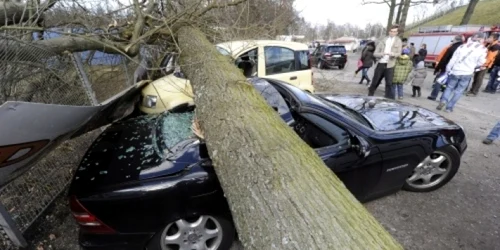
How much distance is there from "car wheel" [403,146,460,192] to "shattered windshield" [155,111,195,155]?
2.47 metres

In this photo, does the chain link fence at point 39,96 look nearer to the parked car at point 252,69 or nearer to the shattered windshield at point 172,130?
the parked car at point 252,69

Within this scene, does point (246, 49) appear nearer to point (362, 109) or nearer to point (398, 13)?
point (362, 109)

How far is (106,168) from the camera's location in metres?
2.05

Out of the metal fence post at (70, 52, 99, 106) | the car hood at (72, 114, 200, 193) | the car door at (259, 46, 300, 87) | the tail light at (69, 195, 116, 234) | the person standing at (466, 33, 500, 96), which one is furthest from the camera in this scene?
the person standing at (466, 33, 500, 96)

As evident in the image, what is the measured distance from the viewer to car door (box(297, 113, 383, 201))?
7.51 ft

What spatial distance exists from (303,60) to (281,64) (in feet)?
1.82

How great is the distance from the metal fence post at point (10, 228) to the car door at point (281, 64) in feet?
13.3

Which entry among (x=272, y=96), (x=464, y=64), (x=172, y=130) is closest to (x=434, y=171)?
(x=272, y=96)

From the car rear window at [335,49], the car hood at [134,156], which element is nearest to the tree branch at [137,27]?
the car hood at [134,156]

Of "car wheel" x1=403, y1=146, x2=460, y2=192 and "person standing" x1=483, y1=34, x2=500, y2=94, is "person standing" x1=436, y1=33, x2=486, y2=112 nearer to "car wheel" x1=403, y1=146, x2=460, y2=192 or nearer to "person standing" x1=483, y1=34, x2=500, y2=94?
"car wheel" x1=403, y1=146, x2=460, y2=192

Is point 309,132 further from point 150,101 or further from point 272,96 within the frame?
point 150,101

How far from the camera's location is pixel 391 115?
3.06m

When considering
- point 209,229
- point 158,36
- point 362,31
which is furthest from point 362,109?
point 362,31

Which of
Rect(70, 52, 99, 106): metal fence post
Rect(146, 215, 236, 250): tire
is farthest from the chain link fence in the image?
Rect(146, 215, 236, 250): tire
